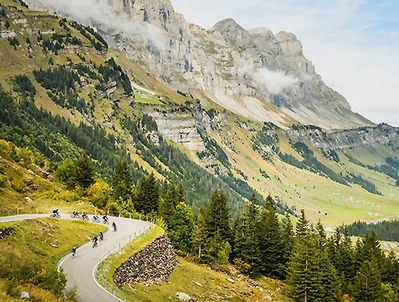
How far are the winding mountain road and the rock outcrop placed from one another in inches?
115

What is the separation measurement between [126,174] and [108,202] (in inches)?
905

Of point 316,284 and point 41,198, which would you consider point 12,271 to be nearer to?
point 41,198

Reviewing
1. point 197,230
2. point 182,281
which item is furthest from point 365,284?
point 182,281

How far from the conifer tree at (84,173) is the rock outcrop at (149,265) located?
4068 centimetres

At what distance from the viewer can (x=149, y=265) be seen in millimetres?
48281

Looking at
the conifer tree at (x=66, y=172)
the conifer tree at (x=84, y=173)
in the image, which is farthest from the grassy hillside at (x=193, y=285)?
the conifer tree at (x=66, y=172)

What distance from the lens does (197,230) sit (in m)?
78.3

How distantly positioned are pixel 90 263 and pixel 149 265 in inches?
446

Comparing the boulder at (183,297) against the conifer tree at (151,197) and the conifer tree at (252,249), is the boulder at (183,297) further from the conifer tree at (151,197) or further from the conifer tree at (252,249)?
the conifer tree at (151,197)

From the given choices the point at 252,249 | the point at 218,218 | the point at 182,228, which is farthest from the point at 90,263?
the point at 218,218

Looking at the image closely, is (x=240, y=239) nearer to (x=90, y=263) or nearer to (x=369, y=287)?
(x=369, y=287)

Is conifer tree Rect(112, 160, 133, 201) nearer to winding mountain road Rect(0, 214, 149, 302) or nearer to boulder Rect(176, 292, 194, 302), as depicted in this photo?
winding mountain road Rect(0, 214, 149, 302)

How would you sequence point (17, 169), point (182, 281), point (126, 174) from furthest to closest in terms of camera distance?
point (126, 174) < point (17, 169) < point (182, 281)

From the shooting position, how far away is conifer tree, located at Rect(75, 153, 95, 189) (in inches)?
3570
